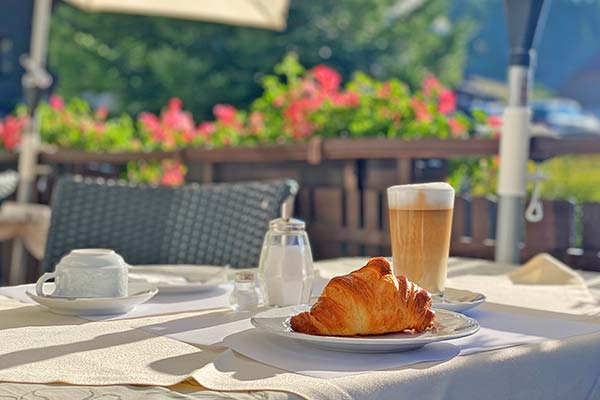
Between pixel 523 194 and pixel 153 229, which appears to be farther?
pixel 153 229

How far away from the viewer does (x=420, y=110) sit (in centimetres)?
340

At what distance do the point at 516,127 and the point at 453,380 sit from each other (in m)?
1.25

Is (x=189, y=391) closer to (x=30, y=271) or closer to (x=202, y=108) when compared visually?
(x=30, y=271)

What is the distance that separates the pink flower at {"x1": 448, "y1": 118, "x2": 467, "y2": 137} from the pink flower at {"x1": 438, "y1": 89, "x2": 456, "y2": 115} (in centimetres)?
27

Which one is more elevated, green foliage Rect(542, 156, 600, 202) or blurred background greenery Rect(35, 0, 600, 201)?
blurred background greenery Rect(35, 0, 600, 201)

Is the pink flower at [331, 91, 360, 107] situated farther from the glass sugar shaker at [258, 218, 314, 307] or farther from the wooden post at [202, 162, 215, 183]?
the glass sugar shaker at [258, 218, 314, 307]

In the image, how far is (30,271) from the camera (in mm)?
3947

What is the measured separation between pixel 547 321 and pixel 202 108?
1482 centimetres

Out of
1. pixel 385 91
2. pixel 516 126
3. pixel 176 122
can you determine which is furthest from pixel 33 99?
pixel 516 126

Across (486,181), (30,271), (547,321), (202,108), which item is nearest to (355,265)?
(547,321)

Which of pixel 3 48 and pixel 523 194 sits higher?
pixel 3 48

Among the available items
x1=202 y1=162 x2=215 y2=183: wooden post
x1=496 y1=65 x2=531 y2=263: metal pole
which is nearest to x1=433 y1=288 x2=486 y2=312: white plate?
x1=496 y1=65 x2=531 y2=263: metal pole

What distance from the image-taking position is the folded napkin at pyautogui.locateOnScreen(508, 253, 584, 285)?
1.68 metres

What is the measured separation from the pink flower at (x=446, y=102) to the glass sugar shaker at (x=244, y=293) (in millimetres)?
2534
